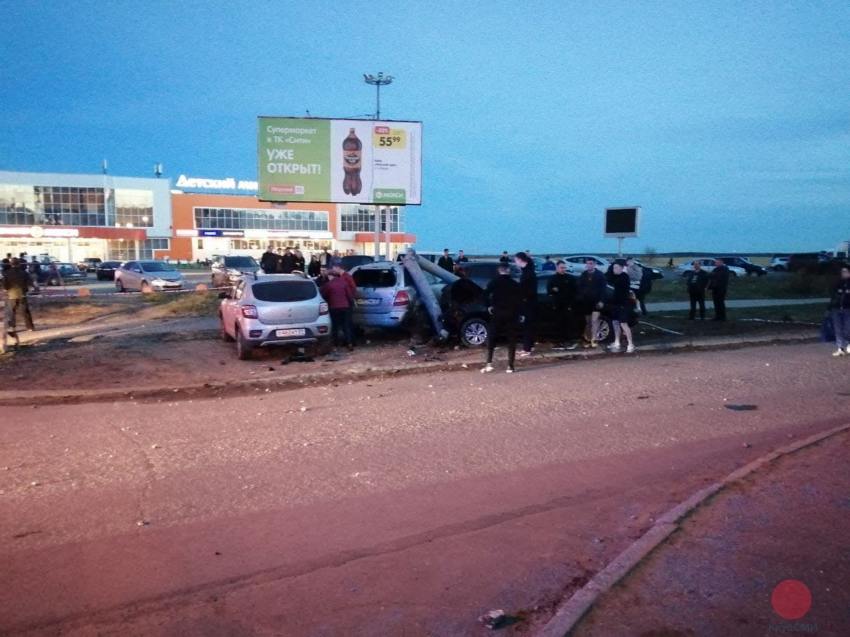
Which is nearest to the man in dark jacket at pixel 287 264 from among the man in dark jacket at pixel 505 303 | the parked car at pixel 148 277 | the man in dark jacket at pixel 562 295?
the man in dark jacket at pixel 562 295

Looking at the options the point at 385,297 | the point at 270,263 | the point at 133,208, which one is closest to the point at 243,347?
the point at 385,297

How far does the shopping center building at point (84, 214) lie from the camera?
71750 mm

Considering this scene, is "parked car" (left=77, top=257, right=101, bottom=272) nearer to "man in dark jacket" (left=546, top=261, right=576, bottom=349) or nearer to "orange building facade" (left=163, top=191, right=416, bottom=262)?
"orange building facade" (left=163, top=191, right=416, bottom=262)

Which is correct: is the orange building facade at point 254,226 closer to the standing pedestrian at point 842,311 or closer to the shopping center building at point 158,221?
the shopping center building at point 158,221

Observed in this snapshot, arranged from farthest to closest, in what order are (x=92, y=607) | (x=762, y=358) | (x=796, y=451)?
(x=762, y=358)
(x=796, y=451)
(x=92, y=607)

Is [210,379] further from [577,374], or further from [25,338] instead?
[25,338]

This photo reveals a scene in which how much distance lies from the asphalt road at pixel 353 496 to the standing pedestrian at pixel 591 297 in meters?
3.15

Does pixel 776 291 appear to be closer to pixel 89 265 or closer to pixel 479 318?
pixel 479 318

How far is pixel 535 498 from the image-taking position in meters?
5.48

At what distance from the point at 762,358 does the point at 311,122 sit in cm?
1671

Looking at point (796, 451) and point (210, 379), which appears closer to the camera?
point (796, 451)

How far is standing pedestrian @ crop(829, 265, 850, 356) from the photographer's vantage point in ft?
37.9

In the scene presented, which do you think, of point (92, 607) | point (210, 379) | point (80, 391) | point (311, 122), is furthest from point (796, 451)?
point (311, 122)

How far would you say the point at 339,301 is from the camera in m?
13.4
